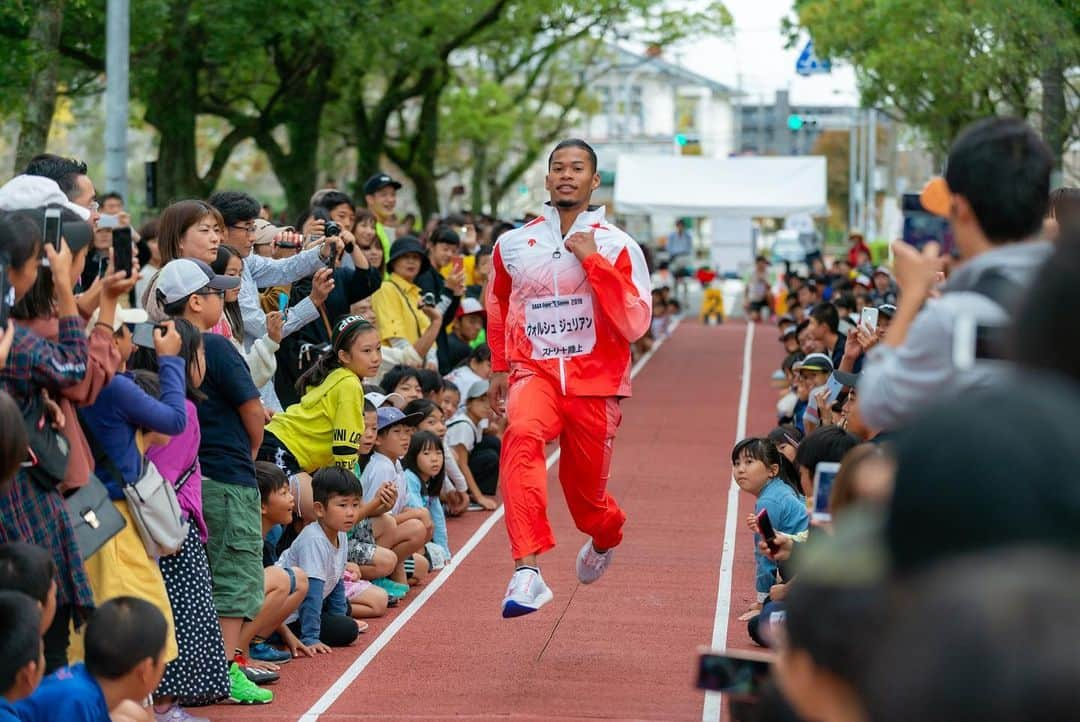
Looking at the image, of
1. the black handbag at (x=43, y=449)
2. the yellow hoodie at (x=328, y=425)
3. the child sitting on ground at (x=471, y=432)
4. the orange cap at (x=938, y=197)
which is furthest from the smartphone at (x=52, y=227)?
the child sitting on ground at (x=471, y=432)

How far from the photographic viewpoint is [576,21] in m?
38.0

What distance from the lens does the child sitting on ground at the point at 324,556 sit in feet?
28.0

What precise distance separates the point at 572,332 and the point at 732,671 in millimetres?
4660

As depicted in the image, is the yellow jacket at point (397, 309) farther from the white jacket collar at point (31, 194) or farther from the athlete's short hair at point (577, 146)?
the white jacket collar at point (31, 194)

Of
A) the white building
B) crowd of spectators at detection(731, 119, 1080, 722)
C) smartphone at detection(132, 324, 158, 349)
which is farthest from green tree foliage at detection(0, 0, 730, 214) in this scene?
the white building

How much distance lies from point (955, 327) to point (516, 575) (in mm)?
3943

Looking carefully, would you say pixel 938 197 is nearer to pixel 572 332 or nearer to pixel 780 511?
pixel 572 332

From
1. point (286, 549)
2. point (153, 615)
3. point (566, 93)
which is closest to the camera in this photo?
point (153, 615)

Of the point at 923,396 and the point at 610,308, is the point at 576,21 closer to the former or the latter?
the point at 610,308

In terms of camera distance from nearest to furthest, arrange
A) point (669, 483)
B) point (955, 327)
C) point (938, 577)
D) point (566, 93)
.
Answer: point (938, 577) < point (955, 327) < point (669, 483) < point (566, 93)

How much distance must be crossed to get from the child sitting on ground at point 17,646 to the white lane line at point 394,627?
225 cm

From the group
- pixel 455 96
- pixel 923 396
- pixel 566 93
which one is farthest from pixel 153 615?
pixel 566 93

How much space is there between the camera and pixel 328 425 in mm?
9266

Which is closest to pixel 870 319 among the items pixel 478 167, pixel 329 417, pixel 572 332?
pixel 572 332
